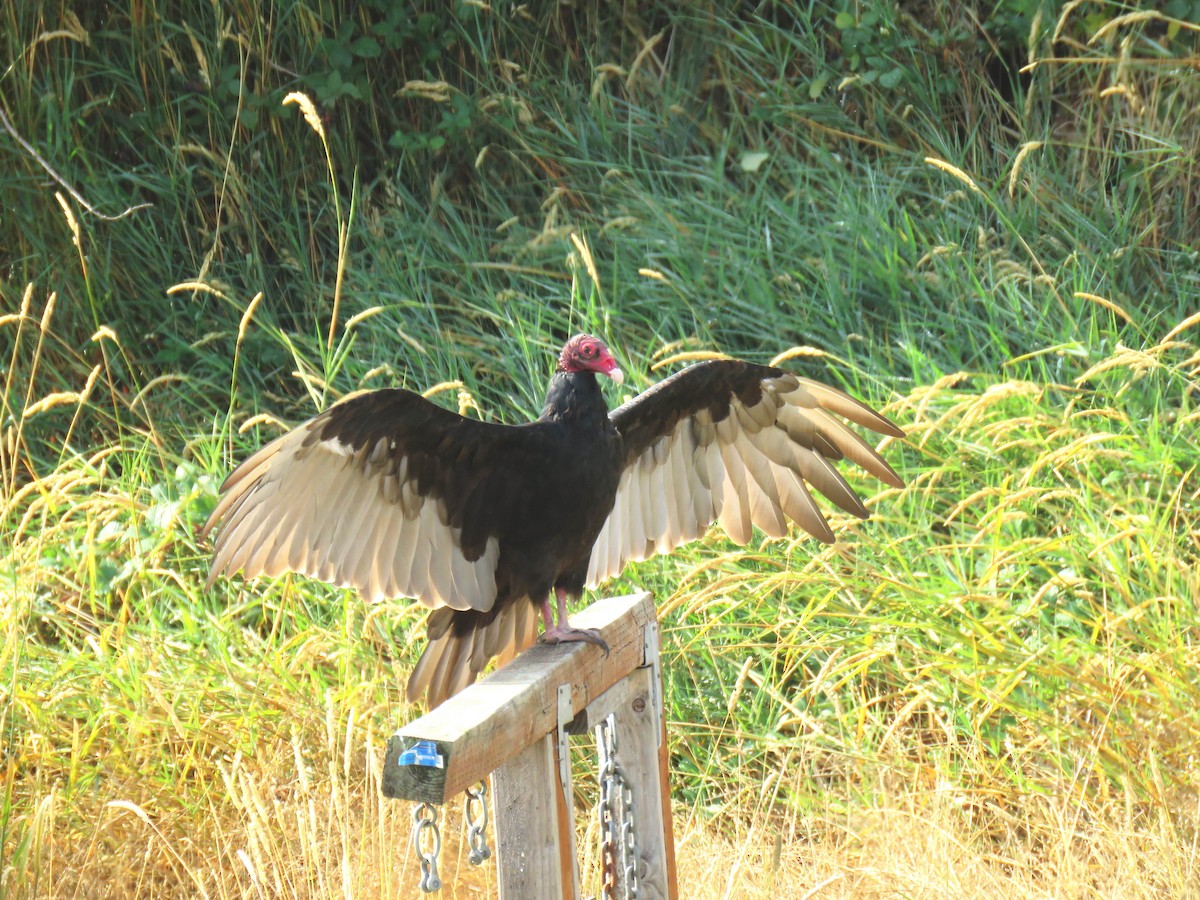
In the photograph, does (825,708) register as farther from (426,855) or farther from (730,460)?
(426,855)

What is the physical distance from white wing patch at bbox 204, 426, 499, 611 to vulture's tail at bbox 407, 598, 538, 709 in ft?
0.39

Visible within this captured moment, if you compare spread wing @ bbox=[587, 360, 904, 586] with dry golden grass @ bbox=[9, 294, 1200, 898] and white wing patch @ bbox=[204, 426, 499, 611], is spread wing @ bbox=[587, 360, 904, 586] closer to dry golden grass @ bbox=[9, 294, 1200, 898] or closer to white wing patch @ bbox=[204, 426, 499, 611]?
dry golden grass @ bbox=[9, 294, 1200, 898]

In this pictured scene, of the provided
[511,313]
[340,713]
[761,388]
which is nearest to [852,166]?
[511,313]

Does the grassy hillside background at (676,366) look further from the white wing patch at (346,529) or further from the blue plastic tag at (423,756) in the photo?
the blue plastic tag at (423,756)

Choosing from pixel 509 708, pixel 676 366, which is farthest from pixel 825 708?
pixel 509 708

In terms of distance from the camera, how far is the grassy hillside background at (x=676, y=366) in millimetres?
2836

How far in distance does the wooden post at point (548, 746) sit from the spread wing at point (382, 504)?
0.30 metres

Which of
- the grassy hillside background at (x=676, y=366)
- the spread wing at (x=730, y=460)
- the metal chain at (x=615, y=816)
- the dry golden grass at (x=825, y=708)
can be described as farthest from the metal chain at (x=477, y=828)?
the spread wing at (x=730, y=460)

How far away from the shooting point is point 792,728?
11.1ft

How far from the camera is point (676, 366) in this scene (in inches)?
163

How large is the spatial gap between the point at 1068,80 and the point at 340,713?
3.66 m

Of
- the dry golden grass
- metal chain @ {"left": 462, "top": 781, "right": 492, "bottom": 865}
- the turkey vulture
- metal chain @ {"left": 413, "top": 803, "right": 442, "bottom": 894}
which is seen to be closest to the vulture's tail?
the turkey vulture

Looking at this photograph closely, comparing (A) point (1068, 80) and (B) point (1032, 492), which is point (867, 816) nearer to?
(B) point (1032, 492)

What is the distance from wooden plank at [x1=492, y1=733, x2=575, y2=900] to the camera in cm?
177
